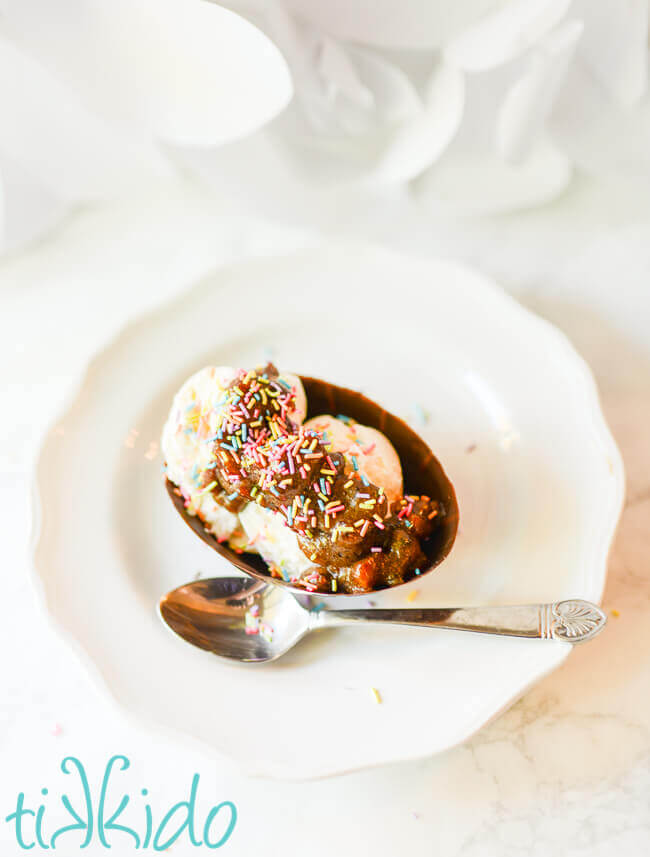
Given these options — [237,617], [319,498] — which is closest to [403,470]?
[319,498]

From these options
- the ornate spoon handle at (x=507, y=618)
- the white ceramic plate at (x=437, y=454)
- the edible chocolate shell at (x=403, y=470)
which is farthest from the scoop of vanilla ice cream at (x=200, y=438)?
the ornate spoon handle at (x=507, y=618)

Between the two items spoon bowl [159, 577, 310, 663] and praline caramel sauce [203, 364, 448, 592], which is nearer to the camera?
praline caramel sauce [203, 364, 448, 592]

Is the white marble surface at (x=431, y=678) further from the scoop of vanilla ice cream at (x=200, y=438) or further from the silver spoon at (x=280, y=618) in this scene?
the scoop of vanilla ice cream at (x=200, y=438)

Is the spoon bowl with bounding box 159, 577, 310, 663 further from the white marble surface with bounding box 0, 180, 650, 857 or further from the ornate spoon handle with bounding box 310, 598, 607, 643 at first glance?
the white marble surface with bounding box 0, 180, 650, 857

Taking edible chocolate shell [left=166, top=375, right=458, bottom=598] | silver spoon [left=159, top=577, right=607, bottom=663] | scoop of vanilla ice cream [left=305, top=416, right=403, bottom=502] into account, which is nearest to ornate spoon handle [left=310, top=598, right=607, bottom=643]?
silver spoon [left=159, top=577, right=607, bottom=663]

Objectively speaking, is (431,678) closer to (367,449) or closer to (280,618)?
(280,618)
